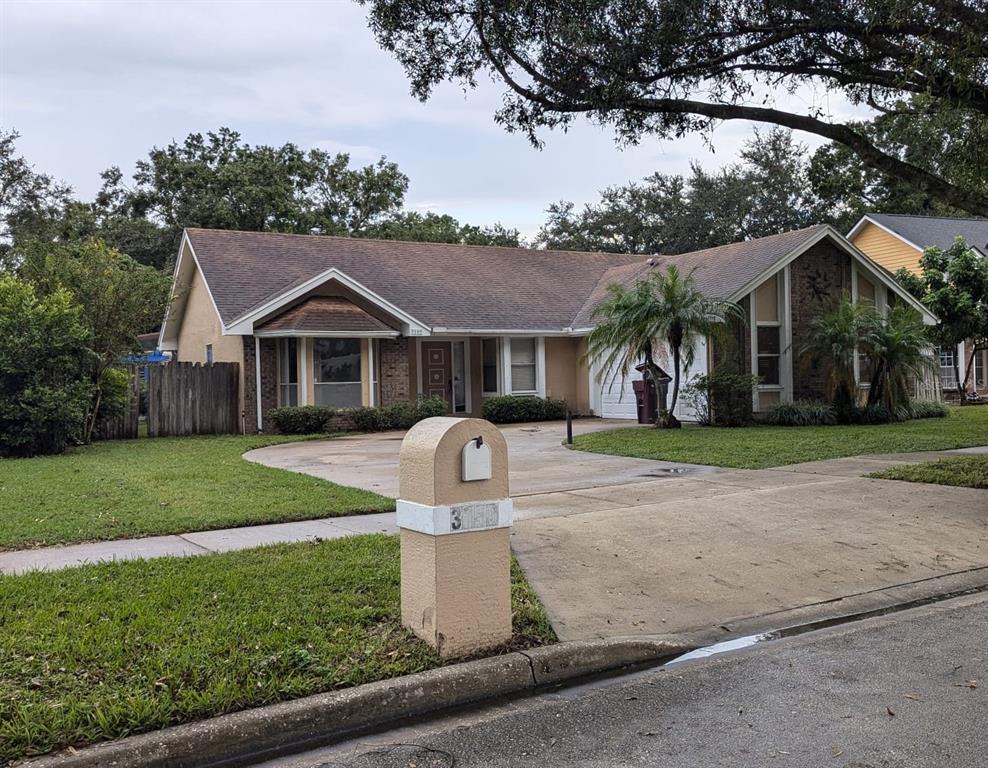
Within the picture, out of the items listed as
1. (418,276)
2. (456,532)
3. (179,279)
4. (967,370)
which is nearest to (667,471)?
(456,532)

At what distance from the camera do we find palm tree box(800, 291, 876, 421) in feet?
68.4

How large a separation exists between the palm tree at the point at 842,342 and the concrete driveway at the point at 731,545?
875cm

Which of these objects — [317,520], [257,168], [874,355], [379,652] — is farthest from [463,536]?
[257,168]

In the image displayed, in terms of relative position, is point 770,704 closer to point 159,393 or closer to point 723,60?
point 723,60

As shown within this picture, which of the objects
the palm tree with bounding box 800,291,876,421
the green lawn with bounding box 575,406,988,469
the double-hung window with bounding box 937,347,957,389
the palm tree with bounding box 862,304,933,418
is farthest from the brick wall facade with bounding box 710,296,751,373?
the double-hung window with bounding box 937,347,957,389

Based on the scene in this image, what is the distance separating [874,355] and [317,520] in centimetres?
1627

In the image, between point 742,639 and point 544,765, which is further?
point 742,639

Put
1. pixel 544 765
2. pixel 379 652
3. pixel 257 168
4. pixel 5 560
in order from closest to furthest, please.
→ pixel 544 765
pixel 379 652
pixel 5 560
pixel 257 168

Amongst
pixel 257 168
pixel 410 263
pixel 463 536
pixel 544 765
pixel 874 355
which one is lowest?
pixel 544 765

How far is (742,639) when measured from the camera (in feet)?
19.3

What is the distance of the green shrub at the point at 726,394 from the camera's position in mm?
20594

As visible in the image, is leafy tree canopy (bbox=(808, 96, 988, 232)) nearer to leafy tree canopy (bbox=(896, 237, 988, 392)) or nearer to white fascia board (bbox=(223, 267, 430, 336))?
leafy tree canopy (bbox=(896, 237, 988, 392))

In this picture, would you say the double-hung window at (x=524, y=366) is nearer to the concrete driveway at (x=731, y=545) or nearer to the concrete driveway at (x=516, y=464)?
the concrete driveway at (x=516, y=464)

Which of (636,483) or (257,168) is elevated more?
(257,168)
